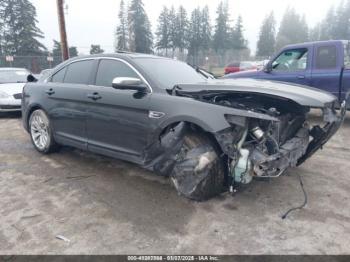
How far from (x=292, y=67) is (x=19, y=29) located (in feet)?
133

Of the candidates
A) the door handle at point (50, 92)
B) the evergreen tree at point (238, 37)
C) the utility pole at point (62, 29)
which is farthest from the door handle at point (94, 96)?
the evergreen tree at point (238, 37)

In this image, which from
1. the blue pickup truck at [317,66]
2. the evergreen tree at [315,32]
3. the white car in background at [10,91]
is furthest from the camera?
the evergreen tree at [315,32]

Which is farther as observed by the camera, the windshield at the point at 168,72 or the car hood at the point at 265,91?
the windshield at the point at 168,72

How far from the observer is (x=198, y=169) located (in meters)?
3.18

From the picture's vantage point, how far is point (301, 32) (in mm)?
69375

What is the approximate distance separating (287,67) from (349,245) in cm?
566

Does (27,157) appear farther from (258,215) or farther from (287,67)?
(287,67)

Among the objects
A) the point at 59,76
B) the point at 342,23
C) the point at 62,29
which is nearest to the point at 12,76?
the point at 62,29

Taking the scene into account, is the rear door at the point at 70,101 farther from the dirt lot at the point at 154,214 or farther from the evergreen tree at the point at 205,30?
the evergreen tree at the point at 205,30

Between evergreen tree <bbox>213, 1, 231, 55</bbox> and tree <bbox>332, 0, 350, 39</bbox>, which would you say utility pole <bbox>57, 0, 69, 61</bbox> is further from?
tree <bbox>332, 0, 350, 39</bbox>

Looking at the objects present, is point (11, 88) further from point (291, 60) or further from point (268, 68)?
point (291, 60)

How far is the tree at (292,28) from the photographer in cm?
6803

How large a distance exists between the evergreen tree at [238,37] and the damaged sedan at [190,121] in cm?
6378

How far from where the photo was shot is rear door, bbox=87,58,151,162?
3.69m
